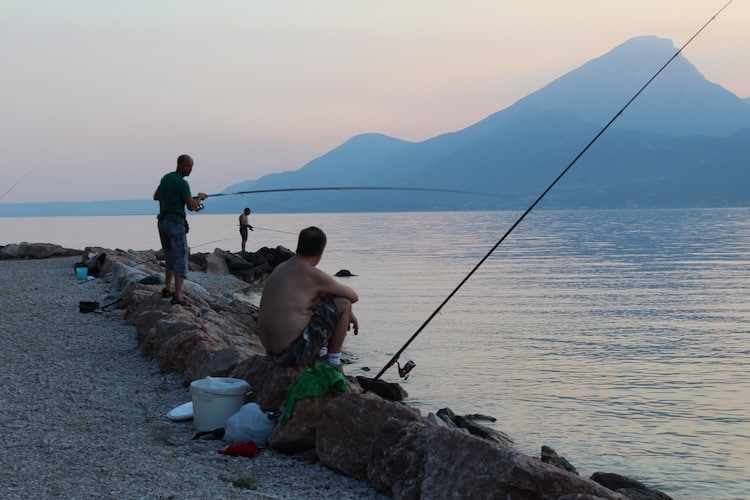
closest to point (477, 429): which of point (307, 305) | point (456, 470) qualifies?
point (307, 305)

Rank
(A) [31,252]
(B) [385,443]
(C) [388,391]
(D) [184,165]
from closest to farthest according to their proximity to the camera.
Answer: (B) [385,443], (D) [184,165], (C) [388,391], (A) [31,252]

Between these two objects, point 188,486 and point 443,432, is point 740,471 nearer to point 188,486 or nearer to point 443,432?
point 443,432

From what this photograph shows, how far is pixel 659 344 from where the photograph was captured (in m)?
15.0

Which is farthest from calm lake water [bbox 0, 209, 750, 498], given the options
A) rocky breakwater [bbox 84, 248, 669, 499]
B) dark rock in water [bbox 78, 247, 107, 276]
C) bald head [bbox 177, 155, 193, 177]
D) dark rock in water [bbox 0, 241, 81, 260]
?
dark rock in water [bbox 0, 241, 81, 260]

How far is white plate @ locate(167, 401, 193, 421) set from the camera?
6543mm

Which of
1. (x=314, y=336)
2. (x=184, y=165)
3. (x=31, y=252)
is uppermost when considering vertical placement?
(x=184, y=165)

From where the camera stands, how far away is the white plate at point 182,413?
654cm

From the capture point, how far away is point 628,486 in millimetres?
7039

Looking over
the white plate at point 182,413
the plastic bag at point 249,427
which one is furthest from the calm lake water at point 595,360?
the white plate at point 182,413

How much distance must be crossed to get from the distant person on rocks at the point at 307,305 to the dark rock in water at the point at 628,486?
2.76m

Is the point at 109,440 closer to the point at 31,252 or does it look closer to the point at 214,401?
the point at 214,401

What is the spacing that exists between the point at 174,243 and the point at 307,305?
4.59 m

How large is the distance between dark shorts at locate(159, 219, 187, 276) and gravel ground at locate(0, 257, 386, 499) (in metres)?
1.10

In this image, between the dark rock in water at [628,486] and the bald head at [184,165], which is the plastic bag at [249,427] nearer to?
the dark rock in water at [628,486]
